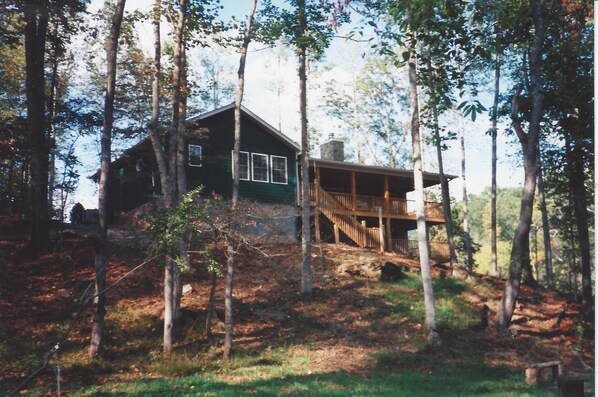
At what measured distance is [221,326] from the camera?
1566 cm

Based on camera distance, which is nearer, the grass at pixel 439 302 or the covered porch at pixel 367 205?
the grass at pixel 439 302

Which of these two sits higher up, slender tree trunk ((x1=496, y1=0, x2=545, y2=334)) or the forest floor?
slender tree trunk ((x1=496, y1=0, x2=545, y2=334))

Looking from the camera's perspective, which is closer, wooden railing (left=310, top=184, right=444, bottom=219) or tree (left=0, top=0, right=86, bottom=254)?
tree (left=0, top=0, right=86, bottom=254)

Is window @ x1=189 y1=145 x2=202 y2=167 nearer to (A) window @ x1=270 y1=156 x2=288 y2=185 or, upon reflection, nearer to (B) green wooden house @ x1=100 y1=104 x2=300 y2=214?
(B) green wooden house @ x1=100 y1=104 x2=300 y2=214

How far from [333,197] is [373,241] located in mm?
3181

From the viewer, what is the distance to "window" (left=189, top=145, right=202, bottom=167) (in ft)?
83.8

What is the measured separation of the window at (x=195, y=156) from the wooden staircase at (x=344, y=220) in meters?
6.00

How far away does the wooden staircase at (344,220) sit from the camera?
26.9 m

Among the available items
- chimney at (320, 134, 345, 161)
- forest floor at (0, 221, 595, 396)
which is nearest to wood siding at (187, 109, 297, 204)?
chimney at (320, 134, 345, 161)

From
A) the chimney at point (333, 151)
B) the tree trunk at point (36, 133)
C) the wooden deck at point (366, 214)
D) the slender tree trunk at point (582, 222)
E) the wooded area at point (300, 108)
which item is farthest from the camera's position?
the chimney at point (333, 151)

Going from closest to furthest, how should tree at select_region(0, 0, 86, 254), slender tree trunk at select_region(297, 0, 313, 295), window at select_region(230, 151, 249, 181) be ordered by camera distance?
slender tree trunk at select_region(297, 0, 313, 295) → tree at select_region(0, 0, 86, 254) → window at select_region(230, 151, 249, 181)

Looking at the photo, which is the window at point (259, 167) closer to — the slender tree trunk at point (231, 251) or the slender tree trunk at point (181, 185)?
the slender tree trunk at point (181, 185)

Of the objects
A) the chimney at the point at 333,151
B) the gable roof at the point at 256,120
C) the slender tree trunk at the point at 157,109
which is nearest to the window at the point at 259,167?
the gable roof at the point at 256,120

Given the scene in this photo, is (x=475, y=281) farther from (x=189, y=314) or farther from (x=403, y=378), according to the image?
(x=189, y=314)
